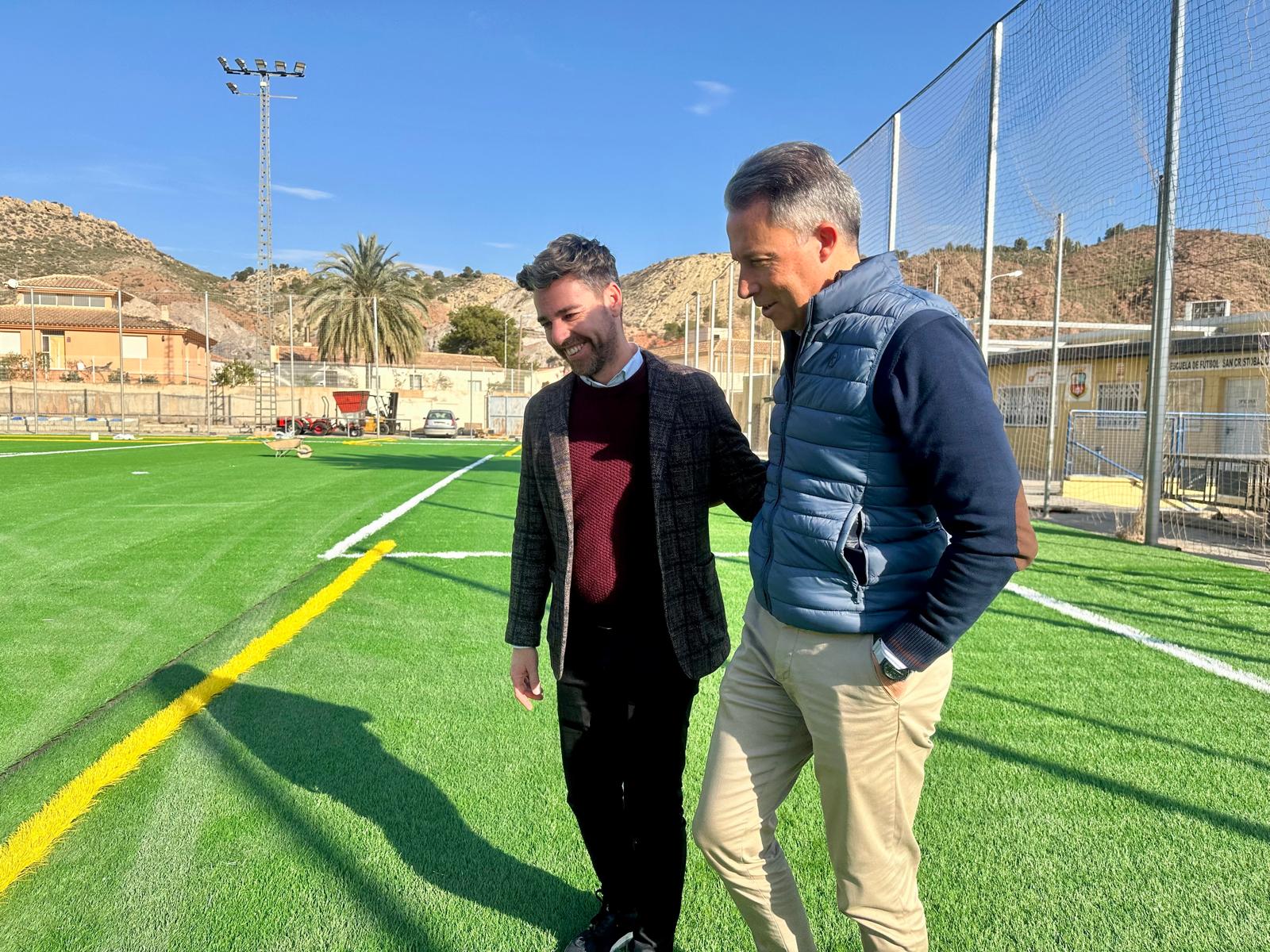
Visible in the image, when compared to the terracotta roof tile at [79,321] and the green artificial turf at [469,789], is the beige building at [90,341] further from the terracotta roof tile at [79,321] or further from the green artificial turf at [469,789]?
the green artificial turf at [469,789]

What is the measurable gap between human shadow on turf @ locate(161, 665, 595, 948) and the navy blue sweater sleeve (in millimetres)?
1538

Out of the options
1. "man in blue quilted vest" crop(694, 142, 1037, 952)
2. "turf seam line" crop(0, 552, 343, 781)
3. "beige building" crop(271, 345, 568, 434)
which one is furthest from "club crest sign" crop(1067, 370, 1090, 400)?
"beige building" crop(271, 345, 568, 434)

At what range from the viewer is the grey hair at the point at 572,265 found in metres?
2.31

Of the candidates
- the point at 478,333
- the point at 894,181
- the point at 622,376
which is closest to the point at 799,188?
the point at 622,376

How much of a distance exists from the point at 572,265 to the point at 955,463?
117cm

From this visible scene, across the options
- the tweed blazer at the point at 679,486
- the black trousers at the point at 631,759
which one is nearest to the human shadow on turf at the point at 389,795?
the black trousers at the point at 631,759

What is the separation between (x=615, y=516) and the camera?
7.91 ft

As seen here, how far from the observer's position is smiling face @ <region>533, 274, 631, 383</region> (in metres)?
2.32

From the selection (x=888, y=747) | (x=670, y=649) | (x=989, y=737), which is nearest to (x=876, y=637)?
(x=888, y=747)

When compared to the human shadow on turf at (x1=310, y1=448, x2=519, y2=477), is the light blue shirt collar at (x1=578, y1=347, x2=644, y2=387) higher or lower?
higher

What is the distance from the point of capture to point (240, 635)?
540cm

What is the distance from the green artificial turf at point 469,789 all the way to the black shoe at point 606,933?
91mm

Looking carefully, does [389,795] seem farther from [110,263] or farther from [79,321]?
[110,263]

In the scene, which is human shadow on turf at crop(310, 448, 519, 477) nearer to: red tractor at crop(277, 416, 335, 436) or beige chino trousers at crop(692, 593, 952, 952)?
red tractor at crop(277, 416, 335, 436)
